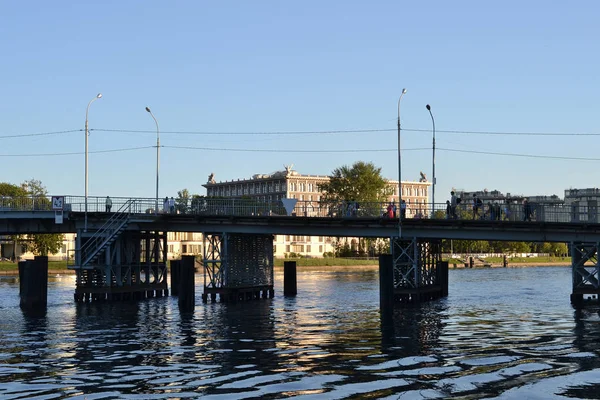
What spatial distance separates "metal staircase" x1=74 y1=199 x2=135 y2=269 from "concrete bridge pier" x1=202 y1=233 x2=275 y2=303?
22.1 feet

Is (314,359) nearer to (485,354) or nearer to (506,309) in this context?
(485,354)

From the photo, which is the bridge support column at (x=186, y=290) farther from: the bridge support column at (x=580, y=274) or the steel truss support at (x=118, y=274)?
the bridge support column at (x=580, y=274)

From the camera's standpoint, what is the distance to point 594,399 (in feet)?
85.9

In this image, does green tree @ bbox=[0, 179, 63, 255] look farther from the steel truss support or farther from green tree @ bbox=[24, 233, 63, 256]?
the steel truss support

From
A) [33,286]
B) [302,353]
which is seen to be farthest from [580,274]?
[33,286]

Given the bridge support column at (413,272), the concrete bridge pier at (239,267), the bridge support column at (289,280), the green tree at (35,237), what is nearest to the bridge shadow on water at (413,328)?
the bridge support column at (413,272)

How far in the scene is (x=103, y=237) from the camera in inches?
2970

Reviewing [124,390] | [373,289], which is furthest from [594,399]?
[373,289]

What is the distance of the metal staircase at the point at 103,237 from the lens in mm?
73750

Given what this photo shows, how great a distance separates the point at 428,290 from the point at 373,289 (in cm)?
2491

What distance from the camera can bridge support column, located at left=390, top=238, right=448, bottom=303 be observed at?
2704 inches

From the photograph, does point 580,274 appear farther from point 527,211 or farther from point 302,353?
point 302,353

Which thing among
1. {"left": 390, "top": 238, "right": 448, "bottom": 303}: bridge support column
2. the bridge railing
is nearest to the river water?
{"left": 390, "top": 238, "right": 448, "bottom": 303}: bridge support column

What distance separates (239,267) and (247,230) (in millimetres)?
5100
